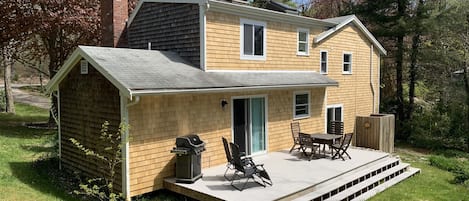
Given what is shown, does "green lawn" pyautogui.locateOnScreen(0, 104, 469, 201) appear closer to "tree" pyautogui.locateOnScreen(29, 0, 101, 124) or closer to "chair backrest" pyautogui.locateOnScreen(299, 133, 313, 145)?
"chair backrest" pyautogui.locateOnScreen(299, 133, 313, 145)

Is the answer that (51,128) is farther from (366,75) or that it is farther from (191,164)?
(366,75)

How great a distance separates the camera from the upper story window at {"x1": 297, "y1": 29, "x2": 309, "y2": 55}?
13.5 m

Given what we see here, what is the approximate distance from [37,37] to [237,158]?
13983 millimetres

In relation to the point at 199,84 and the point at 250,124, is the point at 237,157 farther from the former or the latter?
the point at 250,124

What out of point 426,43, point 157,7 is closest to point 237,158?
point 157,7

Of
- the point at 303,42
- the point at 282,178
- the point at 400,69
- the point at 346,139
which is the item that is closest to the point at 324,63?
the point at 303,42

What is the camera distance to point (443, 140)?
18.9 meters

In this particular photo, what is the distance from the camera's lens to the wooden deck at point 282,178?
7.54 m

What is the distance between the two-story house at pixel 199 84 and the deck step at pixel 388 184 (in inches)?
132

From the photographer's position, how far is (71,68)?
9.39 m

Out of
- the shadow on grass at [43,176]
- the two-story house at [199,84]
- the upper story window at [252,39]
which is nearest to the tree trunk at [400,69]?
the two-story house at [199,84]

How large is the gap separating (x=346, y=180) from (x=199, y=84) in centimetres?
428

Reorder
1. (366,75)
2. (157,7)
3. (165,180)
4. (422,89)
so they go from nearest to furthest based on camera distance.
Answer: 1. (165,180)
2. (157,7)
3. (366,75)
4. (422,89)

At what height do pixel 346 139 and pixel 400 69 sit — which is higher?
pixel 400 69
